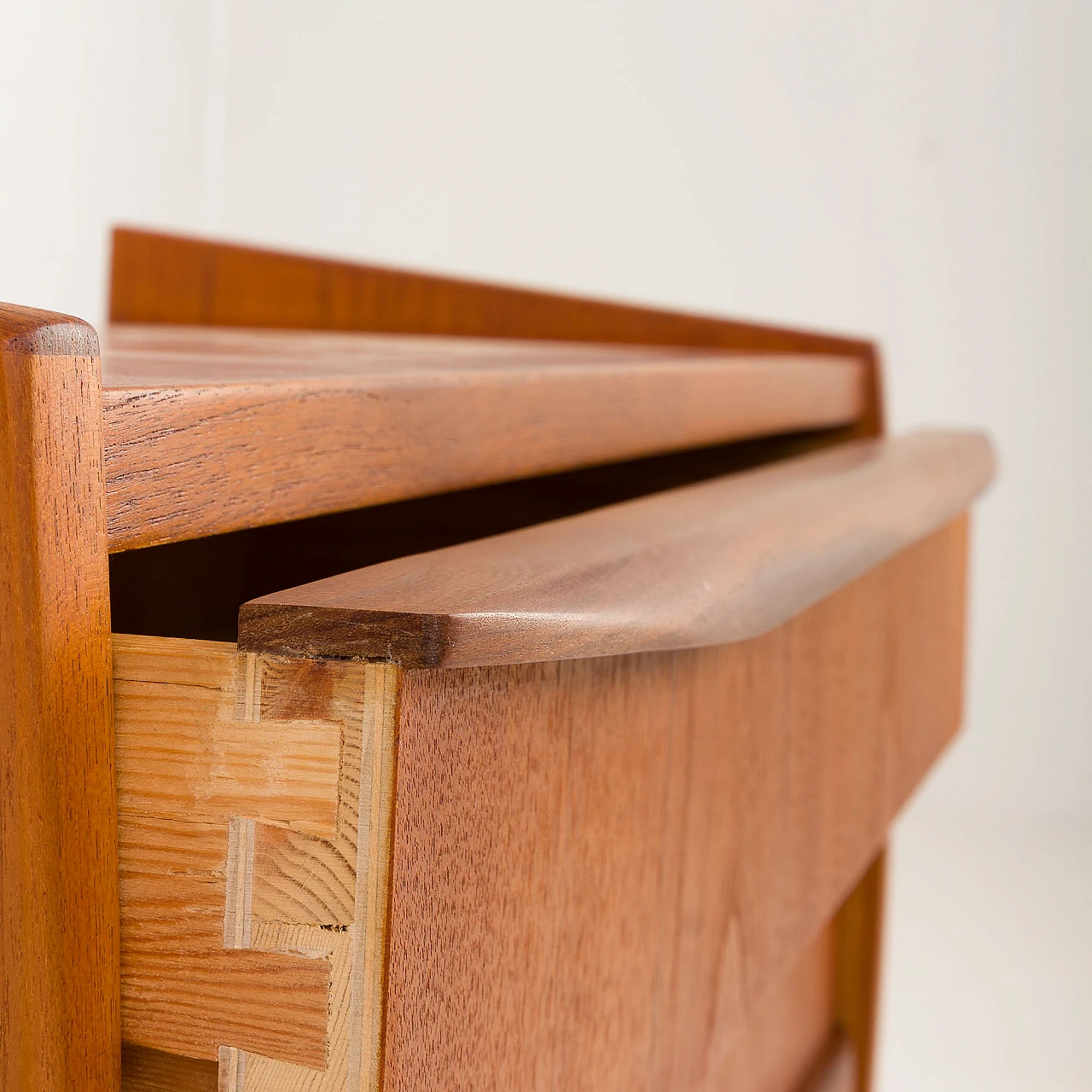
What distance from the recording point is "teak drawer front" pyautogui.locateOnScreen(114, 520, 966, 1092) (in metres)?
0.18

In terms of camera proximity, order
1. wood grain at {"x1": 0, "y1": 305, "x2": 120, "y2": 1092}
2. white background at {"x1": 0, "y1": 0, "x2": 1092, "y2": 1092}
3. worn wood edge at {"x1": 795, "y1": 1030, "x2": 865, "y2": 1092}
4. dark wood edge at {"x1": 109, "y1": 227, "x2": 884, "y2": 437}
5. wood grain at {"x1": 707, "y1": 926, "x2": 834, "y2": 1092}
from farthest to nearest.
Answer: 1. white background at {"x1": 0, "y1": 0, "x2": 1092, "y2": 1092}
2. dark wood edge at {"x1": 109, "y1": 227, "x2": 884, "y2": 437}
3. worn wood edge at {"x1": 795, "y1": 1030, "x2": 865, "y2": 1092}
4. wood grain at {"x1": 707, "y1": 926, "x2": 834, "y2": 1092}
5. wood grain at {"x1": 0, "y1": 305, "x2": 120, "y2": 1092}

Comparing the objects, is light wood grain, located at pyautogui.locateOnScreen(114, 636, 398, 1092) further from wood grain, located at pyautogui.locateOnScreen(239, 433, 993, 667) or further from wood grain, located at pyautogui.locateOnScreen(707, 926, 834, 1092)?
wood grain, located at pyautogui.locateOnScreen(707, 926, 834, 1092)

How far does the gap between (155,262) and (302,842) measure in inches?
26.6

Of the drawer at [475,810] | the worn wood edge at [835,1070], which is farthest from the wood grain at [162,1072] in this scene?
the worn wood edge at [835,1070]

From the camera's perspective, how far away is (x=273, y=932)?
18cm

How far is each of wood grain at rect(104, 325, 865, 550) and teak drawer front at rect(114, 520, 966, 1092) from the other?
0.03 m

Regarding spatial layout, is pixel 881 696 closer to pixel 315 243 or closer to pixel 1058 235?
pixel 1058 235

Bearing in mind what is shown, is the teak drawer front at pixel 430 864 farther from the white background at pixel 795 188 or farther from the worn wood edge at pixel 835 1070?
the white background at pixel 795 188

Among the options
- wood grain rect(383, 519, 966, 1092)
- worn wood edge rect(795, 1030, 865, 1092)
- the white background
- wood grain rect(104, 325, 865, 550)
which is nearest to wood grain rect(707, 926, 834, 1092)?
worn wood edge rect(795, 1030, 865, 1092)

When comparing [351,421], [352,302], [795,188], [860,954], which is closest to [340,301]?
[352,302]

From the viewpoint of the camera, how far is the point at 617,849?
258 mm

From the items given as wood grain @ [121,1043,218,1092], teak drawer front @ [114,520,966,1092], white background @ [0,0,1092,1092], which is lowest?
wood grain @ [121,1043,218,1092]

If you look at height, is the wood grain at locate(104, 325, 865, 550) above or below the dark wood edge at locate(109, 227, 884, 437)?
below

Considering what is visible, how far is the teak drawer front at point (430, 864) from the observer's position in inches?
7.2
